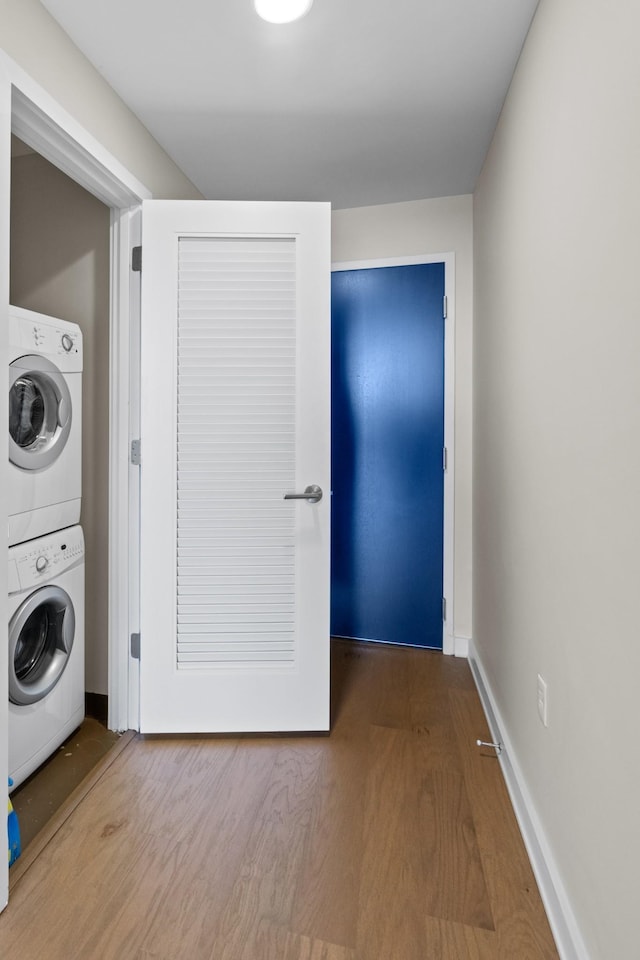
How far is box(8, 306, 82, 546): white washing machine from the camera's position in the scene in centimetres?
173


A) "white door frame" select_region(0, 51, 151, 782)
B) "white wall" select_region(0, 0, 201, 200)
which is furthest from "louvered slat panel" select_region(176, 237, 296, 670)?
"white wall" select_region(0, 0, 201, 200)

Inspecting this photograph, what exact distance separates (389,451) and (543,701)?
167cm

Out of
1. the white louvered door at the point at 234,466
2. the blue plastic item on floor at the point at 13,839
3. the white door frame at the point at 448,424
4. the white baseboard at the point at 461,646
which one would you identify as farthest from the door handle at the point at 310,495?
the white baseboard at the point at 461,646

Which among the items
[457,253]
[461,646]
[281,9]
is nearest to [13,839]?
[461,646]

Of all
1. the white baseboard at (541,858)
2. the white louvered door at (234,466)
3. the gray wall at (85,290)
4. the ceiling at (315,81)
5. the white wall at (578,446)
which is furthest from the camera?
the gray wall at (85,290)

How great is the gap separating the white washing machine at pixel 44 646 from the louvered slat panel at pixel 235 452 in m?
0.41

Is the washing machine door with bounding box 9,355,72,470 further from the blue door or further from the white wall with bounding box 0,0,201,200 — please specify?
the blue door

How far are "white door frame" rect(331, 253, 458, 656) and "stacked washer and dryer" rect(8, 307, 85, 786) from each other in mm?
1730

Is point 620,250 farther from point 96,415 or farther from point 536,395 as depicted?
point 96,415

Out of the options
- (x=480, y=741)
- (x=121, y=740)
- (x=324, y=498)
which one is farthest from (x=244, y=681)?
(x=480, y=741)

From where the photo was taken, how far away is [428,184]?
8.47ft

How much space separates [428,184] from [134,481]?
6.45 feet

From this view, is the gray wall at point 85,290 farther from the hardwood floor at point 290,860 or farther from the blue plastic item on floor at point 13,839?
the blue plastic item on floor at point 13,839

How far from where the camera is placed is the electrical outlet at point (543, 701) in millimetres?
1373
